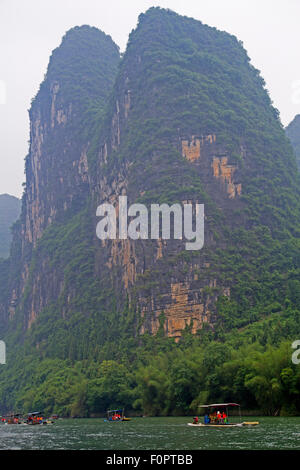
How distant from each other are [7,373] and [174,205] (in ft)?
164

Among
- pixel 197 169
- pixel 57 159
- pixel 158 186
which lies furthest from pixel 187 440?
pixel 57 159

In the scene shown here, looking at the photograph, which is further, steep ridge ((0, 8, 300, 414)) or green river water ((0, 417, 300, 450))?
steep ridge ((0, 8, 300, 414))

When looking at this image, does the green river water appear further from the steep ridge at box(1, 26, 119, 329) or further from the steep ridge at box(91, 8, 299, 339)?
the steep ridge at box(1, 26, 119, 329)

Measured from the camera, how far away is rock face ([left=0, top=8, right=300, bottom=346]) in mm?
95250

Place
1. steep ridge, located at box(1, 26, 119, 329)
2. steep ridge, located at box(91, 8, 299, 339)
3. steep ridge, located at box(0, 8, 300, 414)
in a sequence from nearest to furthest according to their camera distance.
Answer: steep ridge, located at box(91, 8, 299, 339) → steep ridge, located at box(0, 8, 300, 414) → steep ridge, located at box(1, 26, 119, 329)

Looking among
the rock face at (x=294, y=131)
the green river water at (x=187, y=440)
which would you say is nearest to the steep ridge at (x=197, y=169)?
the rock face at (x=294, y=131)

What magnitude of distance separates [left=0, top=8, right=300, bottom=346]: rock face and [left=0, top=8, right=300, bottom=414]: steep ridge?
0.69ft

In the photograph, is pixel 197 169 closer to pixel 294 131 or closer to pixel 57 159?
pixel 57 159

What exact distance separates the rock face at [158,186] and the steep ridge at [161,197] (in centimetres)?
21

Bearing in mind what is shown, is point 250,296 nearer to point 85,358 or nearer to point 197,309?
point 197,309

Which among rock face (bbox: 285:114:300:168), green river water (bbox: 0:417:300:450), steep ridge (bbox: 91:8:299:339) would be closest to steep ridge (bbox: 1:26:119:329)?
steep ridge (bbox: 91:8:299:339)

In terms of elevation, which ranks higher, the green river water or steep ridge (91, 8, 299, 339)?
steep ridge (91, 8, 299, 339)

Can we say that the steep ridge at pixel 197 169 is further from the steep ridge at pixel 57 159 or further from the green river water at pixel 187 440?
the green river water at pixel 187 440

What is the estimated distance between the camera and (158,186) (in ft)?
344
